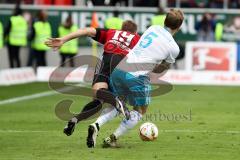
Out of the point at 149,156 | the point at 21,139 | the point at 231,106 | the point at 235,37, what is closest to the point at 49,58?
the point at 235,37

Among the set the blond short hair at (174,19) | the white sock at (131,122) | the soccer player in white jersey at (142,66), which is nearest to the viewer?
the blond short hair at (174,19)

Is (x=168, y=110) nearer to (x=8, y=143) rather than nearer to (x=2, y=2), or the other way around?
(x=8, y=143)

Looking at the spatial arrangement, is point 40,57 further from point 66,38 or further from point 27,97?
point 66,38

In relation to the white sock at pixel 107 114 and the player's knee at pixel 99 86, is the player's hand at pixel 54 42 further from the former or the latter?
the white sock at pixel 107 114

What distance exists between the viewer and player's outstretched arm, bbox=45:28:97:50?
12234mm

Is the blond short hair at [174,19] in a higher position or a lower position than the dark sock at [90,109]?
higher

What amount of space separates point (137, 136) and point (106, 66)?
74.8 inches

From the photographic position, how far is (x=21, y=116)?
18156mm

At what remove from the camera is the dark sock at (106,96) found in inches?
500

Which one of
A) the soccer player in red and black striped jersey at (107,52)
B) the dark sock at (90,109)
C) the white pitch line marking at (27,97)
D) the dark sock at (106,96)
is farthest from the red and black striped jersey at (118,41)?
the white pitch line marking at (27,97)

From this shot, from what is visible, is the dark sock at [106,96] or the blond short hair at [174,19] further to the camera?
the dark sock at [106,96]

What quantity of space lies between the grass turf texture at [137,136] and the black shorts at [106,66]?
3.46 feet

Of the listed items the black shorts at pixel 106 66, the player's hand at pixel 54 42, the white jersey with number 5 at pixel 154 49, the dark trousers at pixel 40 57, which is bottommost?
the dark trousers at pixel 40 57

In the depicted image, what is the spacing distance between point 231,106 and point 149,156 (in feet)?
28.4
